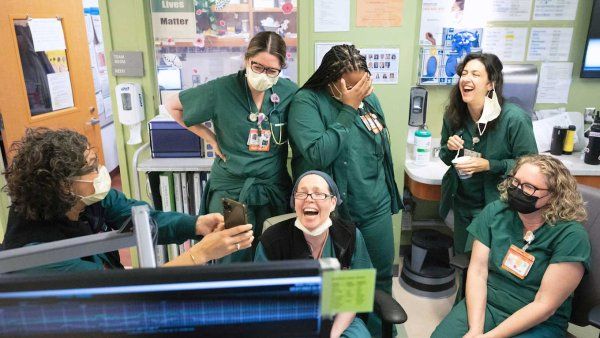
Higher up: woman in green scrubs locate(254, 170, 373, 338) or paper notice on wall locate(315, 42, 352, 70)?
paper notice on wall locate(315, 42, 352, 70)

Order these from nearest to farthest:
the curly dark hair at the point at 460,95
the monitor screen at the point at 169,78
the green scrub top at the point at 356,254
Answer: the green scrub top at the point at 356,254, the curly dark hair at the point at 460,95, the monitor screen at the point at 169,78

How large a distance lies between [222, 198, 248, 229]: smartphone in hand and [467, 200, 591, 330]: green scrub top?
45.7 inches

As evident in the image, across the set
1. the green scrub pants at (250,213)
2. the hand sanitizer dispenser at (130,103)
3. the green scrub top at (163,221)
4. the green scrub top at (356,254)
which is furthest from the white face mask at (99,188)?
the hand sanitizer dispenser at (130,103)

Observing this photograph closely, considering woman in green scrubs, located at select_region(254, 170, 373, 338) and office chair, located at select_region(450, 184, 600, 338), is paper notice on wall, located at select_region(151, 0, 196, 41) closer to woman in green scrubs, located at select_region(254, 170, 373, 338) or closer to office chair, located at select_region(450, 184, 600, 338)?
woman in green scrubs, located at select_region(254, 170, 373, 338)

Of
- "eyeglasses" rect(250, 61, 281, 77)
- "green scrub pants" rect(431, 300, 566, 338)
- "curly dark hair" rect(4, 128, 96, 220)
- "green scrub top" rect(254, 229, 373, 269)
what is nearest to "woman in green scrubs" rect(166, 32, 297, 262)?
"eyeglasses" rect(250, 61, 281, 77)

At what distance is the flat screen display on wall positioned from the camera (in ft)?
9.73

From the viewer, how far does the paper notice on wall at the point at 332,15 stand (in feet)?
8.04

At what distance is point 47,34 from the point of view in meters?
3.42

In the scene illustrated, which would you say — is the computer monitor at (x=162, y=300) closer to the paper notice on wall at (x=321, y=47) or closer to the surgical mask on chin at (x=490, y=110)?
the surgical mask on chin at (x=490, y=110)

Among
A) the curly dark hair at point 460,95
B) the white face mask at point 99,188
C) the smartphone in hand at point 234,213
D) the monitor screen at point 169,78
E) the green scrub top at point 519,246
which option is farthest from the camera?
the monitor screen at point 169,78

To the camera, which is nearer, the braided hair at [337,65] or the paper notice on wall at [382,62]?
the braided hair at [337,65]

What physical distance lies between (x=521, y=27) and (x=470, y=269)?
188 centimetres

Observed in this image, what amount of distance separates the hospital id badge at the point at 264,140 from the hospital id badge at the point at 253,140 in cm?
1

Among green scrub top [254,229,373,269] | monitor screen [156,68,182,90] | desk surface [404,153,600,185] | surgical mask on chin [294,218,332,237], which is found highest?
monitor screen [156,68,182,90]
